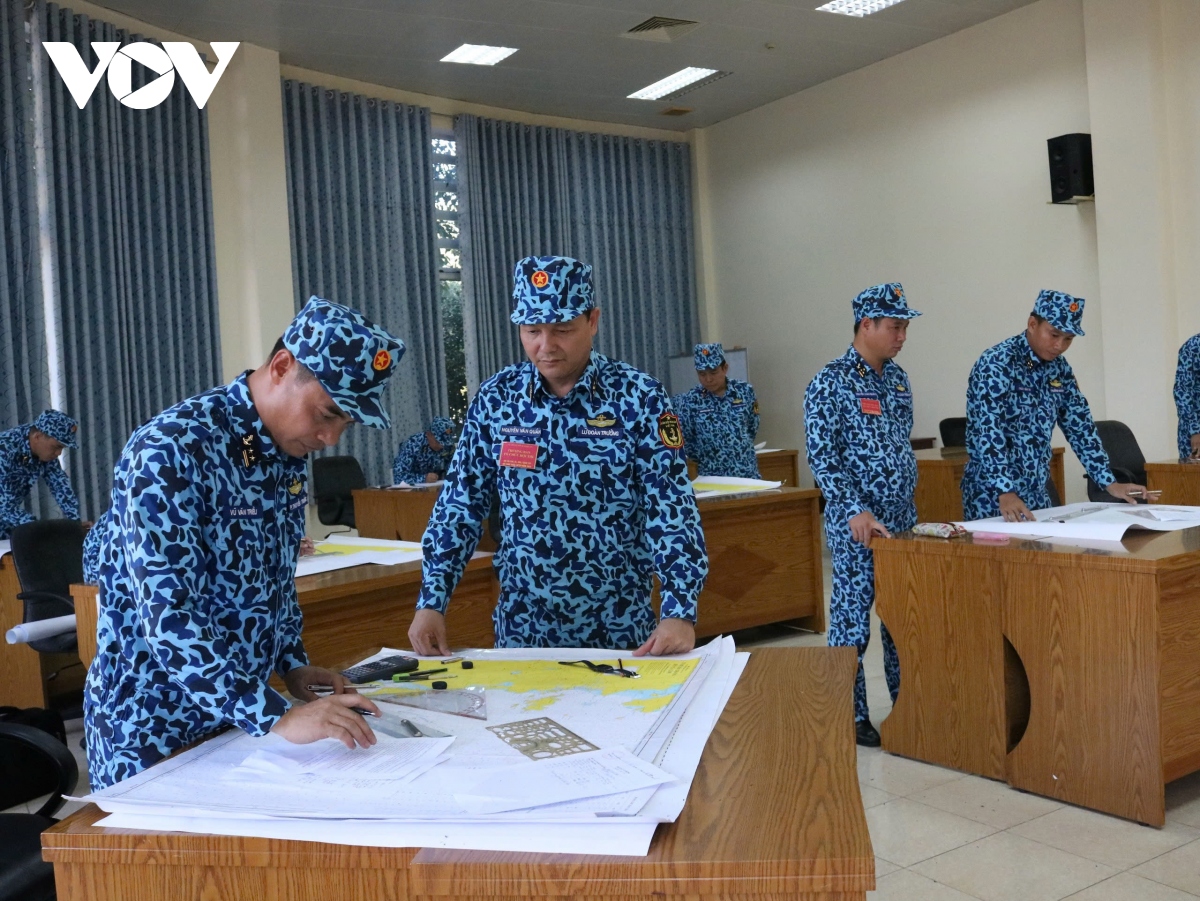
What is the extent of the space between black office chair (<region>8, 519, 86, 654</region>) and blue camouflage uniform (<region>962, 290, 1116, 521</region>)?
364 cm

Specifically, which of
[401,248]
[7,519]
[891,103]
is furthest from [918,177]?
[7,519]

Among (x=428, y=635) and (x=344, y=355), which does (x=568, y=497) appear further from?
(x=344, y=355)

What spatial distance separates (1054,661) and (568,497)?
5.71 feet

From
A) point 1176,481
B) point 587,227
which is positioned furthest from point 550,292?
point 587,227

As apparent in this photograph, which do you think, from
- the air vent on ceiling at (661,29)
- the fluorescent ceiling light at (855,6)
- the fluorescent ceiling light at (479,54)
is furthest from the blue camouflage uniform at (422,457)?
the fluorescent ceiling light at (855,6)

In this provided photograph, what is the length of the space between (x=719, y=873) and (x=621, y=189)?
1020cm

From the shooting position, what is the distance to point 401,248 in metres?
9.26

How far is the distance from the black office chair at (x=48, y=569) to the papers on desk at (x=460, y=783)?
3.46 m

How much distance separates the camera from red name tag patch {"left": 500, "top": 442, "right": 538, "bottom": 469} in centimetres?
209

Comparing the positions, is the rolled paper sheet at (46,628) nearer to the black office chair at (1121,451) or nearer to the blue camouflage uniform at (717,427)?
the blue camouflage uniform at (717,427)

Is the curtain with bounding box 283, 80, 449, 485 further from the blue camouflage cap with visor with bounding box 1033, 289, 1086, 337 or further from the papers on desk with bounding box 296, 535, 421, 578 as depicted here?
the blue camouflage cap with visor with bounding box 1033, 289, 1086, 337

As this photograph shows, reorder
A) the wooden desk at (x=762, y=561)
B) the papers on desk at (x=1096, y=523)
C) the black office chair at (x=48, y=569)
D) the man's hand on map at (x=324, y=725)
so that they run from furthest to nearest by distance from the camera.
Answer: the wooden desk at (x=762, y=561)
the black office chair at (x=48, y=569)
the papers on desk at (x=1096, y=523)
the man's hand on map at (x=324, y=725)

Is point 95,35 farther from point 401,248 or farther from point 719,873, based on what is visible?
point 719,873

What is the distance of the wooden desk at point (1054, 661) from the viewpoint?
113 inches
